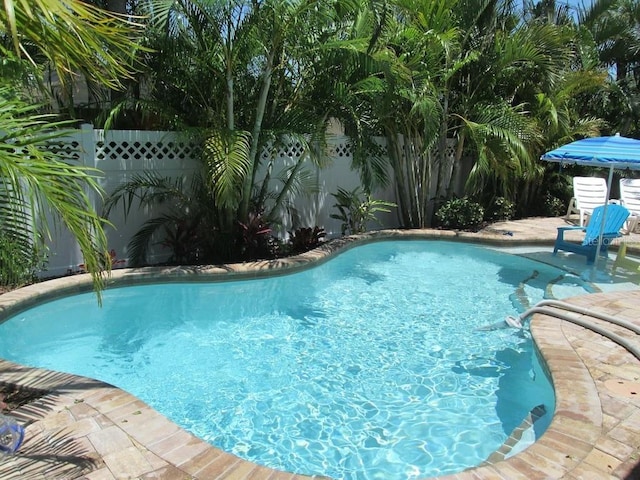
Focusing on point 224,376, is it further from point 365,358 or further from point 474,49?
point 474,49

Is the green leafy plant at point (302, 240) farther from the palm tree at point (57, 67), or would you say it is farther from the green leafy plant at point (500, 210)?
the palm tree at point (57, 67)

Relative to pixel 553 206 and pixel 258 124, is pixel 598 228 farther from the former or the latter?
pixel 258 124

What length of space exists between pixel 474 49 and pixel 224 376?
30.2ft

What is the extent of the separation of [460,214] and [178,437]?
9160mm

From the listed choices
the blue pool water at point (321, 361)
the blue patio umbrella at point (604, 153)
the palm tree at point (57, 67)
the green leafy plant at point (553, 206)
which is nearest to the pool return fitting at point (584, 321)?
the blue pool water at point (321, 361)

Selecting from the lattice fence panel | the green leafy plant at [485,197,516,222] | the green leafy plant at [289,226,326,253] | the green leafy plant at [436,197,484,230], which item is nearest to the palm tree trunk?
the lattice fence panel

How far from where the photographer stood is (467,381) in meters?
4.68

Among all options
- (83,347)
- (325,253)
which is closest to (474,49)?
(325,253)

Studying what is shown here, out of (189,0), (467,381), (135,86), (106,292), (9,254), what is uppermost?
(189,0)

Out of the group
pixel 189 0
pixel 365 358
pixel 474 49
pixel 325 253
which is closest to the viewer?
pixel 365 358

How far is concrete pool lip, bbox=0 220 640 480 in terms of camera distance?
2.81 metres

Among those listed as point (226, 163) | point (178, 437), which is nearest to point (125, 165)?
point (226, 163)

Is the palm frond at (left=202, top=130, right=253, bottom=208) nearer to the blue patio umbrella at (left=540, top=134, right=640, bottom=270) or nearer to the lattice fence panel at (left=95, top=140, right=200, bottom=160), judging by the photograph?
the lattice fence panel at (left=95, top=140, right=200, bottom=160)

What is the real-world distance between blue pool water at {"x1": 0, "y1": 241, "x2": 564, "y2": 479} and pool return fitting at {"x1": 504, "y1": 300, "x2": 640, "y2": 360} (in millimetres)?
269
